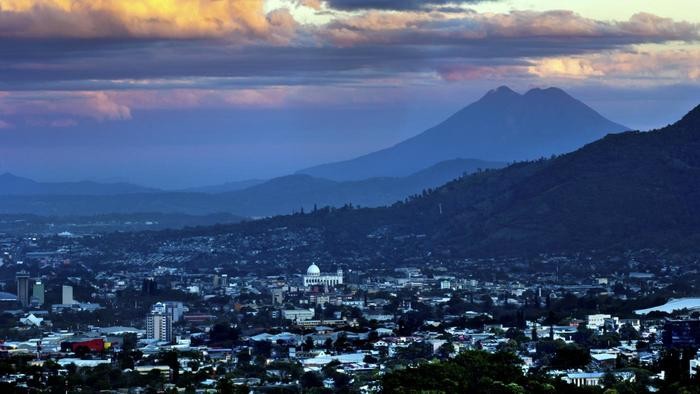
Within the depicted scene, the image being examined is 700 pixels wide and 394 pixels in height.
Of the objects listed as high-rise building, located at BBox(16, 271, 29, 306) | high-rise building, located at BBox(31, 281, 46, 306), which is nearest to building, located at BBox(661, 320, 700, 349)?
high-rise building, located at BBox(31, 281, 46, 306)

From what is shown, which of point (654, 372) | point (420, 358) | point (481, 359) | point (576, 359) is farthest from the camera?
point (420, 358)

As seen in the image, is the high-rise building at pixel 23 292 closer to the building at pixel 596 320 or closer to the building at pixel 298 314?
the building at pixel 298 314

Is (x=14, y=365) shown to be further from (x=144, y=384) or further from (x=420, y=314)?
(x=420, y=314)

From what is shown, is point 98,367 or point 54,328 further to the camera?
point 54,328

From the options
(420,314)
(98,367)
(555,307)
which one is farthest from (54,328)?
(98,367)

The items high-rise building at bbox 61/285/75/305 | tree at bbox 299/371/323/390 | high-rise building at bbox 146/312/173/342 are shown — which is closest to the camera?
tree at bbox 299/371/323/390

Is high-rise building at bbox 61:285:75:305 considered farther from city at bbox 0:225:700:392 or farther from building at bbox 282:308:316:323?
building at bbox 282:308:316:323

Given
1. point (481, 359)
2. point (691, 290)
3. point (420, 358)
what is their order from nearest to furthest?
1. point (481, 359)
2. point (420, 358)
3. point (691, 290)
